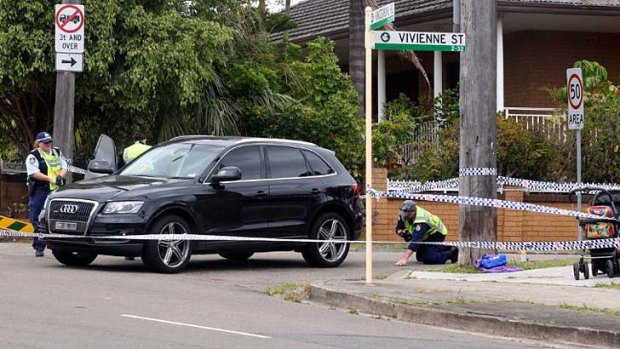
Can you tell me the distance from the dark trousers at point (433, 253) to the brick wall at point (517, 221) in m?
4.42

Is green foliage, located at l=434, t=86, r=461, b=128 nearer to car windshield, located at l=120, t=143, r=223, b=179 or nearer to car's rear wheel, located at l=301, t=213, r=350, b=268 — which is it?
car's rear wheel, located at l=301, t=213, r=350, b=268

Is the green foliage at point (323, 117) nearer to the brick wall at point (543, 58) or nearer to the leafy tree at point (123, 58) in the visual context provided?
the leafy tree at point (123, 58)

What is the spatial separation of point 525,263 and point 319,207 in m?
2.91

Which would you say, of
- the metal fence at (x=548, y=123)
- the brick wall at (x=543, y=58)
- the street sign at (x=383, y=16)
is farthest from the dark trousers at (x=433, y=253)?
the brick wall at (x=543, y=58)

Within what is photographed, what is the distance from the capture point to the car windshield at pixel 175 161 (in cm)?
1553

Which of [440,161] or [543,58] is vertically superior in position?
[543,58]

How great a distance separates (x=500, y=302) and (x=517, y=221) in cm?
961

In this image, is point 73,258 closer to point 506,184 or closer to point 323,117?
point 506,184

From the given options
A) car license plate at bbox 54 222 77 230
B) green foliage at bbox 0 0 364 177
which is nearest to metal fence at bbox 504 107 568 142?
green foliage at bbox 0 0 364 177

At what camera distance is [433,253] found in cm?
1695

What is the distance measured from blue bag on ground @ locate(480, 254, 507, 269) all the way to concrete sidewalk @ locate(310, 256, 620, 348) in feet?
0.90

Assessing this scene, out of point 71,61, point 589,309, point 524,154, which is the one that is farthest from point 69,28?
point 589,309

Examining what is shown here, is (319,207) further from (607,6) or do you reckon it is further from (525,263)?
(607,6)

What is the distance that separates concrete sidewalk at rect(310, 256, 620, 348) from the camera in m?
10.4
